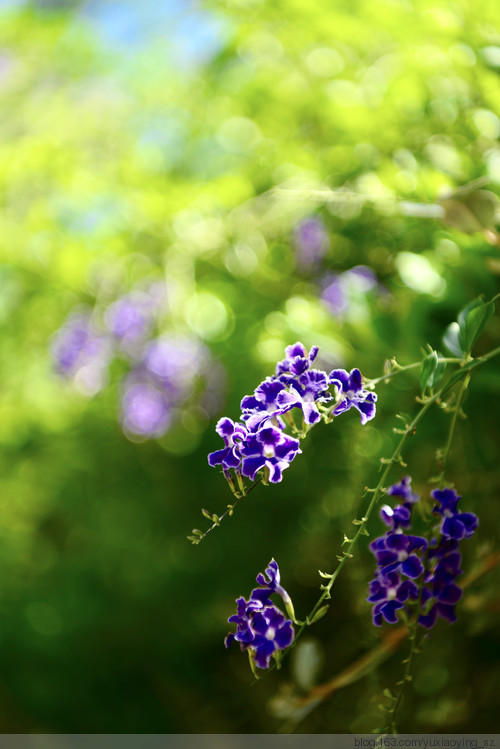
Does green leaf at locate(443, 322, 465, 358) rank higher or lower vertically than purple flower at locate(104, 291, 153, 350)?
higher

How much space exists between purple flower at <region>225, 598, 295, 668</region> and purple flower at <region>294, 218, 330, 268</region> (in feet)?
2.66

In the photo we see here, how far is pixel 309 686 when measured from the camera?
2.54 feet

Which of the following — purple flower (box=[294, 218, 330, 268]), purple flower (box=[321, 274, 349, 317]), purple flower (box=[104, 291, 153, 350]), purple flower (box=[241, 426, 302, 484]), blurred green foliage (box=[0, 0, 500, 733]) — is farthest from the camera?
purple flower (box=[104, 291, 153, 350])

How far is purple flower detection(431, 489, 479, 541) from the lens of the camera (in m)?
0.54

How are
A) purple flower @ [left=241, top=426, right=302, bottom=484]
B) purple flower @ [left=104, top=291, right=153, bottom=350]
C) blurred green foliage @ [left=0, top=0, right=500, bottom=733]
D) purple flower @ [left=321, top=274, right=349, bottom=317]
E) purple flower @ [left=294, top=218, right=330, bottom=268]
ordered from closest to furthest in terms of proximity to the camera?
purple flower @ [left=241, top=426, right=302, bottom=484] < blurred green foliage @ [left=0, top=0, right=500, bottom=733] < purple flower @ [left=321, top=274, right=349, bottom=317] < purple flower @ [left=294, top=218, right=330, bottom=268] < purple flower @ [left=104, top=291, right=153, bottom=350]

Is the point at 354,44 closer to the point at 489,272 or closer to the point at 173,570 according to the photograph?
the point at 489,272

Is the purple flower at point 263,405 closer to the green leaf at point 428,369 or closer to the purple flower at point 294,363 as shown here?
the purple flower at point 294,363

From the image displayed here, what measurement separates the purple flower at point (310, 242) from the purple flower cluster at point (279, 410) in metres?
0.70

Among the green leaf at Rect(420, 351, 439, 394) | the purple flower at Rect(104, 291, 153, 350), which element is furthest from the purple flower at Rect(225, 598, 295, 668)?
the purple flower at Rect(104, 291, 153, 350)

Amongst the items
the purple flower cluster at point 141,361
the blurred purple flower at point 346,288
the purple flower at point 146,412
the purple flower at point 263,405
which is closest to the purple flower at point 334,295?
the blurred purple flower at point 346,288

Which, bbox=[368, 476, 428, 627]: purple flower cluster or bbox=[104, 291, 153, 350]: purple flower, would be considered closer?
bbox=[368, 476, 428, 627]: purple flower cluster

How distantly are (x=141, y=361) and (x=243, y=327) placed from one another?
14.7 inches

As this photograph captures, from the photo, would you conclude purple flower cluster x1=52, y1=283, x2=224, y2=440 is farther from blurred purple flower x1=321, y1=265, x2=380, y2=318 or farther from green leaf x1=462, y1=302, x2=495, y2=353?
green leaf x1=462, y1=302, x2=495, y2=353

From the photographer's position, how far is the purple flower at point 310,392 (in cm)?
52
